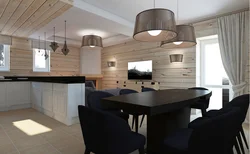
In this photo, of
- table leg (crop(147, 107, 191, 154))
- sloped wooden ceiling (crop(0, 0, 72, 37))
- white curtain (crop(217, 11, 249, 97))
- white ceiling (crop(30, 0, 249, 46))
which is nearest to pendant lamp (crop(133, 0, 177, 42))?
table leg (crop(147, 107, 191, 154))

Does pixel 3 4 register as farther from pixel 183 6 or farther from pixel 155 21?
pixel 183 6

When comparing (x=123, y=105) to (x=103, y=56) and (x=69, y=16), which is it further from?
(x=103, y=56)

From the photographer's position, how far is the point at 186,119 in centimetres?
251

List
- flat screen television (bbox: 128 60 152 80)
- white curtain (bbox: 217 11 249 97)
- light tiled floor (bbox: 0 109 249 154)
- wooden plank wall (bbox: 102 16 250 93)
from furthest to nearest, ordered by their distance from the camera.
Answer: flat screen television (bbox: 128 60 152 80), wooden plank wall (bbox: 102 16 250 93), white curtain (bbox: 217 11 249 97), light tiled floor (bbox: 0 109 249 154)

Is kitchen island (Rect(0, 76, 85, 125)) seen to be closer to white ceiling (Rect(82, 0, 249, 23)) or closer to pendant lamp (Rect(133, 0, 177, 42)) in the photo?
white ceiling (Rect(82, 0, 249, 23))

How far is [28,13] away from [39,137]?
9.11 ft

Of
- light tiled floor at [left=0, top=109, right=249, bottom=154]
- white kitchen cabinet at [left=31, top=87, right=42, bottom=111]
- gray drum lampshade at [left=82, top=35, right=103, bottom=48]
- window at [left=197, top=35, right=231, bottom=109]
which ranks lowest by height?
light tiled floor at [left=0, top=109, right=249, bottom=154]

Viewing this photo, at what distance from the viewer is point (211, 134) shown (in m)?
1.07

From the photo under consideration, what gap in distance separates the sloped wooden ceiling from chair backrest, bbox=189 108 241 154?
3239 millimetres

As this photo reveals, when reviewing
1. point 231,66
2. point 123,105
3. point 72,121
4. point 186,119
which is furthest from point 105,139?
point 231,66

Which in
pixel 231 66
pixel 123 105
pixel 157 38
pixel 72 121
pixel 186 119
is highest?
pixel 157 38

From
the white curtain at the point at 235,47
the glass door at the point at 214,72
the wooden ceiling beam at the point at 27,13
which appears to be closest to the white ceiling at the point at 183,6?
the white curtain at the point at 235,47

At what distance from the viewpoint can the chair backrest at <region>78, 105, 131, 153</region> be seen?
1.28 m

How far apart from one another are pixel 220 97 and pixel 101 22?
3.86 m
